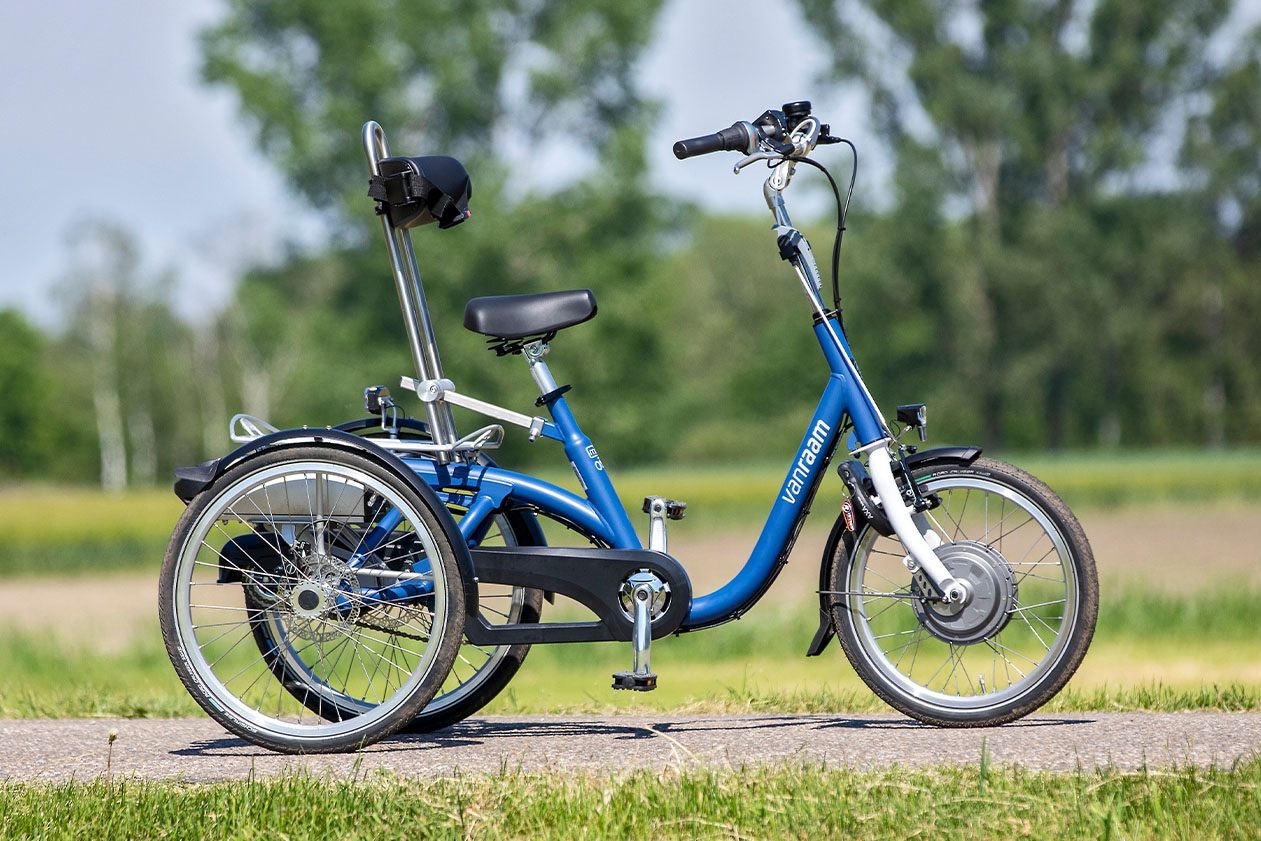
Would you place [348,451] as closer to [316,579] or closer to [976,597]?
[316,579]

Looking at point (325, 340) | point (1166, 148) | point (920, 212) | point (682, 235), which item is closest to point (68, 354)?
point (325, 340)

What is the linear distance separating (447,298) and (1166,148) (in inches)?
683

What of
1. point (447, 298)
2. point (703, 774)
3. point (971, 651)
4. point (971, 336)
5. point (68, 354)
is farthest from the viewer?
point (68, 354)

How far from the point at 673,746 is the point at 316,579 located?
1.15 m

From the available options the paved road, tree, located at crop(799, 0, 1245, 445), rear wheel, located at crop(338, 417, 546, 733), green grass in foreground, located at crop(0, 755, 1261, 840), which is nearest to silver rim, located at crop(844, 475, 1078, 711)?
the paved road

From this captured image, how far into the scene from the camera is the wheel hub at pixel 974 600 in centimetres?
436

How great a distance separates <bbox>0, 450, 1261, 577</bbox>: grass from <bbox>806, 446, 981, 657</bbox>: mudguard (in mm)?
A: 13811

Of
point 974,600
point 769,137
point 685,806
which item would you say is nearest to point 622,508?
point 974,600

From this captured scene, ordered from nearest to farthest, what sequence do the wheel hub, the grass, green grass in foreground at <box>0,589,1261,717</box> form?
1. the wheel hub
2. green grass in foreground at <box>0,589,1261,717</box>
3. the grass

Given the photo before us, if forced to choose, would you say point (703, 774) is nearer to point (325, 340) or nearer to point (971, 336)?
point (325, 340)

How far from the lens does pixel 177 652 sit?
4.39 m

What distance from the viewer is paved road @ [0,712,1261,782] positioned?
3.93 m

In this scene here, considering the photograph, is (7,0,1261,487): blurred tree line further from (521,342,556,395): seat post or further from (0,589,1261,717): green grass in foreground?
(521,342,556,395): seat post

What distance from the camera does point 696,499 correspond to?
22.5m
